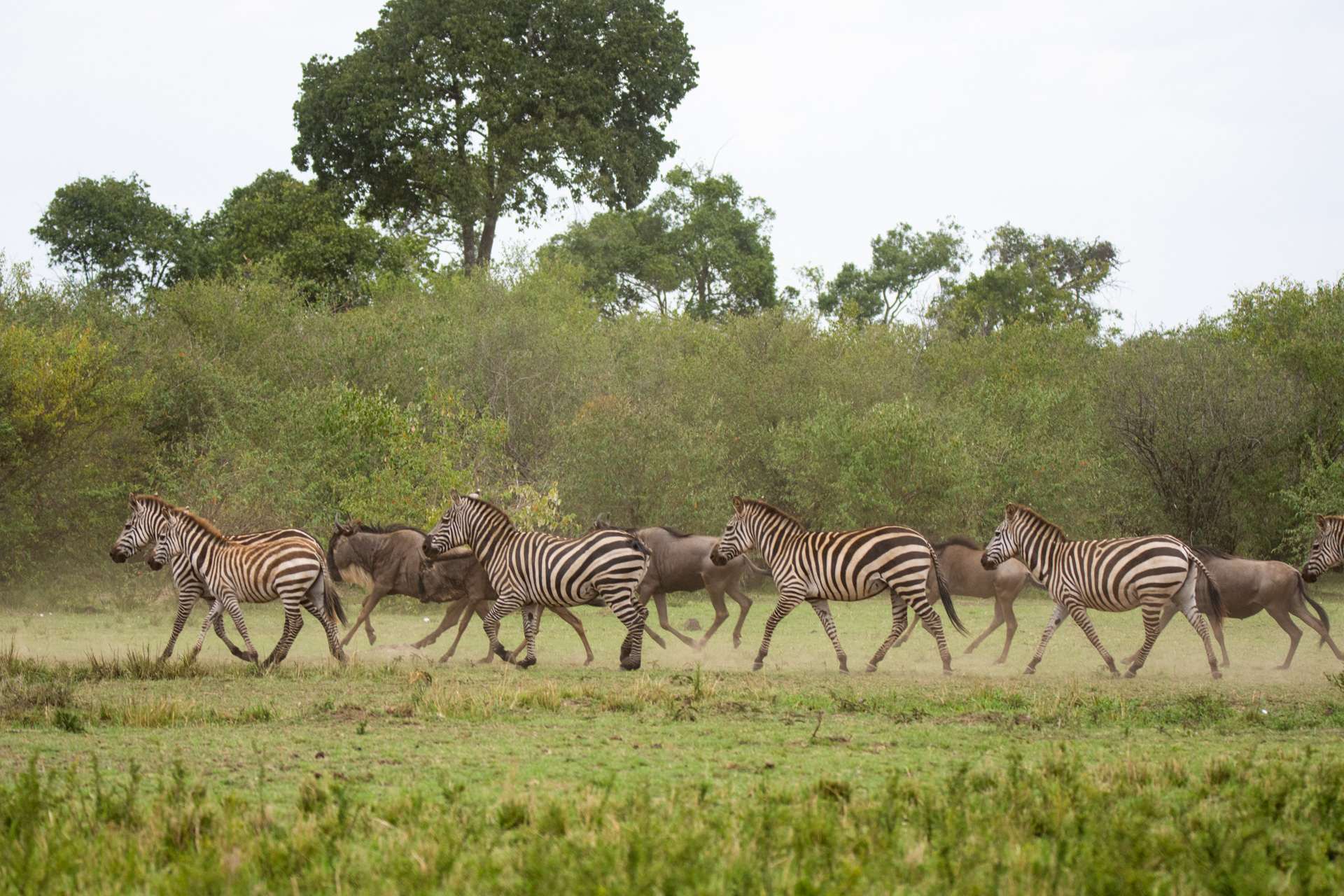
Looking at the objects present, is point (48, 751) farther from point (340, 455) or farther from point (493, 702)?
point (340, 455)

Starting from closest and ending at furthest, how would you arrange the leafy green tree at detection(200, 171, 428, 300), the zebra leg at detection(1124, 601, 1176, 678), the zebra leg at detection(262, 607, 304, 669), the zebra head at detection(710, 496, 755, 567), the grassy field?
the grassy field → the zebra leg at detection(262, 607, 304, 669) → the zebra leg at detection(1124, 601, 1176, 678) → the zebra head at detection(710, 496, 755, 567) → the leafy green tree at detection(200, 171, 428, 300)

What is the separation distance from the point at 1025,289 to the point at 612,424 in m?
32.1

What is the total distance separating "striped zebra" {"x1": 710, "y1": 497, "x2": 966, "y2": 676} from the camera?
13203mm

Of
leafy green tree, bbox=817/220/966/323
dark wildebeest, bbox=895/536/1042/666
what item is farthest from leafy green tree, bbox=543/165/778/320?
dark wildebeest, bbox=895/536/1042/666

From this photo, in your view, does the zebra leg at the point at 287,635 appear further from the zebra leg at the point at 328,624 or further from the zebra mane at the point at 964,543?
the zebra mane at the point at 964,543

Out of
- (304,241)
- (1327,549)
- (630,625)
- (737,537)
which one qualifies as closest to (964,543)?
(737,537)

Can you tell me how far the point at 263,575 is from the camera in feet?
41.8

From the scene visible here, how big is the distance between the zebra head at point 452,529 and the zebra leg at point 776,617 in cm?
385

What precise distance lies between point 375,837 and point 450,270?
3807cm

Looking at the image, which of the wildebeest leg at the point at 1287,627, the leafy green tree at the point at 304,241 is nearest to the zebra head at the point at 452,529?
the wildebeest leg at the point at 1287,627

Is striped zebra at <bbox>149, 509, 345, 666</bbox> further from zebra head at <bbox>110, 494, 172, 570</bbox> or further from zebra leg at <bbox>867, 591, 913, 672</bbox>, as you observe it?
zebra leg at <bbox>867, 591, 913, 672</bbox>

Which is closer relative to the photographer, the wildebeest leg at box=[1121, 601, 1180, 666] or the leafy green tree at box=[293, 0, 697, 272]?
the wildebeest leg at box=[1121, 601, 1180, 666]

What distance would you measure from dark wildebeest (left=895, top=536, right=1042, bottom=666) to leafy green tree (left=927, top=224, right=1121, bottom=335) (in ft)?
94.9

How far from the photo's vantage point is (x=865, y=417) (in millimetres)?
25562
